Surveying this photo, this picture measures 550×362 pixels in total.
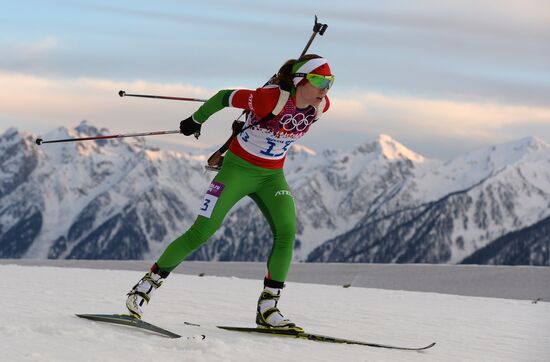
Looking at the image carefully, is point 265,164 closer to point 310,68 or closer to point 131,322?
point 310,68

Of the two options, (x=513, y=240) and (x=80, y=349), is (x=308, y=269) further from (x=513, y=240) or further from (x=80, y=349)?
(x=513, y=240)

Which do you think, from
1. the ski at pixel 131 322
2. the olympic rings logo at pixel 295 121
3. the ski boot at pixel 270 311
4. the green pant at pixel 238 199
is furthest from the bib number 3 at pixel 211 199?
the ski at pixel 131 322

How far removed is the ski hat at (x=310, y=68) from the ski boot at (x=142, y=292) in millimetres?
1842

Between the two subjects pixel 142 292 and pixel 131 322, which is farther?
pixel 142 292

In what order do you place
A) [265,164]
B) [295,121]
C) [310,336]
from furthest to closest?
1. [265,164]
2. [295,121]
3. [310,336]

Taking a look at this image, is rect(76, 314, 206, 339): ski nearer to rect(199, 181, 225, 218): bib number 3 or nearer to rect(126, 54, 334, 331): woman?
rect(126, 54, 334, 331): woman

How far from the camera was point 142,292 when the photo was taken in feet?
23.0

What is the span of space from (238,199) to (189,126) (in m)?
0.71

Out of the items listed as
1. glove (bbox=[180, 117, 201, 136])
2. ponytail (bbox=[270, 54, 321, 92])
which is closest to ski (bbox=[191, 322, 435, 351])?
glove (bbox=[180, 117, 201, 136])

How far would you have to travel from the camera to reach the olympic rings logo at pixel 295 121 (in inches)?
276

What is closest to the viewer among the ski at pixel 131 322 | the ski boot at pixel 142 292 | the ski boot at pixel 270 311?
the ski at pixel 131 322

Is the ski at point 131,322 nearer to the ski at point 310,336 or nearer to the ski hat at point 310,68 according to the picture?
the ski at point 310,336

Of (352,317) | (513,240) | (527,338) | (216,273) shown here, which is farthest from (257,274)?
(513,240)

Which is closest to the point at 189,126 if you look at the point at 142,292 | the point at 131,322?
the point at 142,292
